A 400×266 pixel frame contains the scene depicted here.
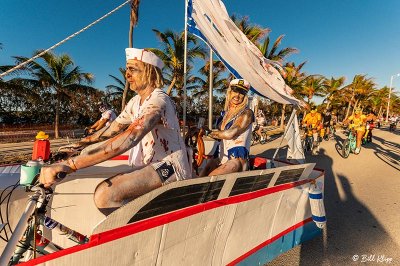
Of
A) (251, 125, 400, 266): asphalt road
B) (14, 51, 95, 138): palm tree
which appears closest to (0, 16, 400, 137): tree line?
(14, 51, 95, 138): palm tree

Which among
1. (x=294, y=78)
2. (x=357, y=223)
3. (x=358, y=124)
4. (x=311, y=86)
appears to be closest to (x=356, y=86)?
(x=311, y=86)

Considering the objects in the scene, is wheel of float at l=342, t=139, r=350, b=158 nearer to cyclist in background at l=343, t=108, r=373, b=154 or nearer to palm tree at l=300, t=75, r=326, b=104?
cyclist in background at l=343, t=108, r=373, b=154

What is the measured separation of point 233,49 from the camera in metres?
3.77

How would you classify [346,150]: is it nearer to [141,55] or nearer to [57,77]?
[141,55]

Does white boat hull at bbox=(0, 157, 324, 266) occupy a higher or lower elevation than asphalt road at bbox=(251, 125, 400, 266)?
higher

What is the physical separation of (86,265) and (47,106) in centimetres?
2315

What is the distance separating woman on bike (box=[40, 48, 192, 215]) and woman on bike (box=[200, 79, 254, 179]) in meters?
0.96

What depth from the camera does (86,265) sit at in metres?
1.28

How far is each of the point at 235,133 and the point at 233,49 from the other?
5.05ft

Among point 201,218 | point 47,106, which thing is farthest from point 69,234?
point 47,106

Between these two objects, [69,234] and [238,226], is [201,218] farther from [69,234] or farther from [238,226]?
[69,234]

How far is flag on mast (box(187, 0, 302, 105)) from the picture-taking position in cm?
369

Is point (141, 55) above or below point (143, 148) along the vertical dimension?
above

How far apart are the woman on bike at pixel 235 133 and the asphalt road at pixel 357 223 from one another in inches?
50.9
